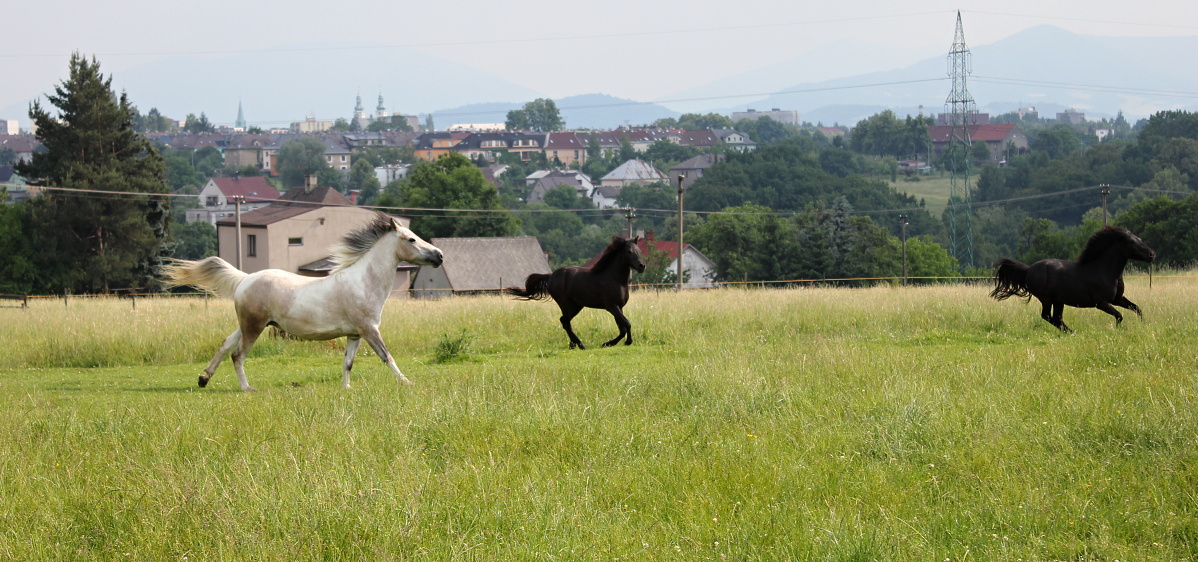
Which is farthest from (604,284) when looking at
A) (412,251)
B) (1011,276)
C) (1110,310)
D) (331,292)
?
(1110,310)

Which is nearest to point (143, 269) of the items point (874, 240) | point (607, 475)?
point (874, 240)

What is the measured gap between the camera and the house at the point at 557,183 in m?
173

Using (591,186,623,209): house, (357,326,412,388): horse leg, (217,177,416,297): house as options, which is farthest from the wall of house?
(591,186,623,209): house

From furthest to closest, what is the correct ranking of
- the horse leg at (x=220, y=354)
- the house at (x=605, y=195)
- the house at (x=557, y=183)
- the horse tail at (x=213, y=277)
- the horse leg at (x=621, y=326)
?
the house at (x=557, y=183) < the house at (x=605, y=195) < the horse leg at (x=621, y=326) < the horse tail at (x=213, y=277) < the horse leg at (x=220, y=354)

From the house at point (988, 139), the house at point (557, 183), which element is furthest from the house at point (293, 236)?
the house at point (988, 139)

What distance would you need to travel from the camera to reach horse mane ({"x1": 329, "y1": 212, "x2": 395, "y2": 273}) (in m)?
12.3

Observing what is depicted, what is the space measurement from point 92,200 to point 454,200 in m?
25.5

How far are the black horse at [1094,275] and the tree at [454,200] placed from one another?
56107 millimetres

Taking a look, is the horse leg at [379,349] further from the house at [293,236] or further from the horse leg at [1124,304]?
the house at [293,236]

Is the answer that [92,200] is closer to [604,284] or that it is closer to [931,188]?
[604,284]

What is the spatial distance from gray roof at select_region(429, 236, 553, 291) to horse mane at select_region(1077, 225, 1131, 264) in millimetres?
45194

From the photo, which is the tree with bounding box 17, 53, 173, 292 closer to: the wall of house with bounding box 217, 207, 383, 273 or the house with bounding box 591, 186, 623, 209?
the wall of house with bounding box 217, 207, 383, 273

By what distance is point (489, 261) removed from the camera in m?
61.2

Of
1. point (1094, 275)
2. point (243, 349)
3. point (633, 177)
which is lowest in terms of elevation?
point (243, 349)
